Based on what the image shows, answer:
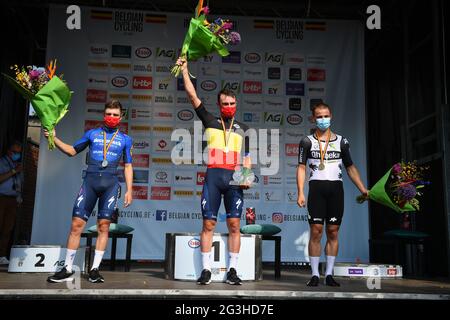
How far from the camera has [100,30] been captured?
730 cm

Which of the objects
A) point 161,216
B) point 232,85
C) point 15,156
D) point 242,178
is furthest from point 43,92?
point 232,85

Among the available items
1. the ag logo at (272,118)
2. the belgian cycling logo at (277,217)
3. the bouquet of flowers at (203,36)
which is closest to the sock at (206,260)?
the bouquet of flowers at (203,36)

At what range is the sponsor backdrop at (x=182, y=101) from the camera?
22.8 feet

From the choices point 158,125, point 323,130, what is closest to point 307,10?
point 158,125

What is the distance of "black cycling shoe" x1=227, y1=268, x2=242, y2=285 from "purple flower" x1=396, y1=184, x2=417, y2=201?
165cm

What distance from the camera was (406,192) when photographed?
4.14m

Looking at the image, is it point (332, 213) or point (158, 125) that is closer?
point (332, 213)

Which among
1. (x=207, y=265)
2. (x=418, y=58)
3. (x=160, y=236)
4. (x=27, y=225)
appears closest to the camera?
(x=207, y=265)

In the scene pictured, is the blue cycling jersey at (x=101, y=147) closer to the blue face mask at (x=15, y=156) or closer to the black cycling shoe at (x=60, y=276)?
Result: the black cycling shoe at (x=60, y=276)

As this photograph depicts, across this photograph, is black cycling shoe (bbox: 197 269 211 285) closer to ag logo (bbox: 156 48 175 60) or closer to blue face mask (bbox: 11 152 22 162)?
blue face mask (bbox: 11 152 22 162)
